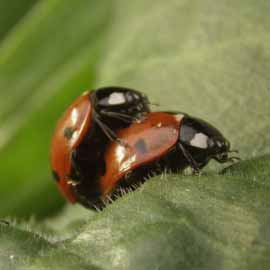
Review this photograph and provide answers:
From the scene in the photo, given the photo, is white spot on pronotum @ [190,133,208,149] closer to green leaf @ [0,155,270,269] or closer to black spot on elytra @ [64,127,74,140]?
green leaf @ [0,155,270,269]

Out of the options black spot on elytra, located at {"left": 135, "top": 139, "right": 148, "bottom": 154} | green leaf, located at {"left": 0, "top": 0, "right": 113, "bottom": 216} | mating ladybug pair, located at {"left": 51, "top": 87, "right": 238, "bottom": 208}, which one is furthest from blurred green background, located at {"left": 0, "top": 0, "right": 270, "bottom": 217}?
black spot on elytra, located at {"left": 135, "top": 139, "right": 148, "bottom": 154}

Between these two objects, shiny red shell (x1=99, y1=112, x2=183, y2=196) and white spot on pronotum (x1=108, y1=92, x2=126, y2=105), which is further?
white spot on pronotum (x1=108, y1=92, x2=126, y2=105)

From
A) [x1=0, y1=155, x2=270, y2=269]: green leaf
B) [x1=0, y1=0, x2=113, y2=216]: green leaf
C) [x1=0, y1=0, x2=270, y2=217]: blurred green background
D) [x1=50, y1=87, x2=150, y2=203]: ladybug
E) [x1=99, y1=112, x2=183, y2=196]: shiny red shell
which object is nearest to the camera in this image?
[x1=0, y1=155, x2=270, y2=269]: green leaf

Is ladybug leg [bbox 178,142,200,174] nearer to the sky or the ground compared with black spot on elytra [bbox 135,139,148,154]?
nearer to the ground

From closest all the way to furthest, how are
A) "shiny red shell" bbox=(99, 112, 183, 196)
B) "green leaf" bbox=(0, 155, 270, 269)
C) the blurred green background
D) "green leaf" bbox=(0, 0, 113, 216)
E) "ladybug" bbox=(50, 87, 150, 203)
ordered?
"green leaf" bbox=(0, 155, 270, 269) < "shiny red shell" bbox=(99, 112, 183, 196) < "ladybug" bbox=(50, 87, 150, 203) < the blurred green background < "green leaf" bbox=(0, 0, 113, 216)

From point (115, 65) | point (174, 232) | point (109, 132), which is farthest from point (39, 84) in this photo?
point (174, 232)

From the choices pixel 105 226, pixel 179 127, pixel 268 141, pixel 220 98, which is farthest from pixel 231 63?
pixel 105 226

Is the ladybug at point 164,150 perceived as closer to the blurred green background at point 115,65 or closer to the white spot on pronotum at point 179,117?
the white spot on pronotum at point 179,117

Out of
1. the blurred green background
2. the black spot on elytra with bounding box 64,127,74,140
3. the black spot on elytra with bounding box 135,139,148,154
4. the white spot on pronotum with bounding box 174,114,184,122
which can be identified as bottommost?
the blurred green background

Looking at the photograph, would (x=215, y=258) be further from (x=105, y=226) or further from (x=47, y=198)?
(x=47, y=198)
